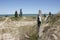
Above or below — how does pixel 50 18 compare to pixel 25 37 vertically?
above

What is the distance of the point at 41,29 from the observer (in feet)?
31.0

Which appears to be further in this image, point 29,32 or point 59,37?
point 29,32

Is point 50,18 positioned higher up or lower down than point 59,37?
higher up

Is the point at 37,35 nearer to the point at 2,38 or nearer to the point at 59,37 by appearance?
the point at 59,37

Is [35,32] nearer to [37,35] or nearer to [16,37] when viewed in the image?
[37,35]

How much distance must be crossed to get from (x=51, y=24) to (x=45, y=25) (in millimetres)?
469

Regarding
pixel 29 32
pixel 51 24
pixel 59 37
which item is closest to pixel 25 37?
pixel 29 32

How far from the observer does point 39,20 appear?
932 cm

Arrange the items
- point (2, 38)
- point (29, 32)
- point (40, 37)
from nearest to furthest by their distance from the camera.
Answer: point (40, 37) < point (29, 32) < point (2, 38)

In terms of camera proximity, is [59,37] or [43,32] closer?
[59,37]

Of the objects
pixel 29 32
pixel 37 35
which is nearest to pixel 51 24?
pixel 37 35

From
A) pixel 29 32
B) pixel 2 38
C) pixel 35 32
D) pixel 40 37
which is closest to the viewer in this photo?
pixel 40 37

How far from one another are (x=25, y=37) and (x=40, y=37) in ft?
4.93

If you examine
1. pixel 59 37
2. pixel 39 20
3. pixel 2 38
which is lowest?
pixel 2 38
